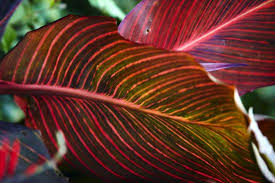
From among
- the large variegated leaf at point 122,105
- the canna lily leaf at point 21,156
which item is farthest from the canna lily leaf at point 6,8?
the canna lily leaf at point 21,156

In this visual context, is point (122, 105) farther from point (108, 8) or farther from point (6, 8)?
point (108, 8)

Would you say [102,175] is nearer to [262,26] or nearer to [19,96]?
[19,96]

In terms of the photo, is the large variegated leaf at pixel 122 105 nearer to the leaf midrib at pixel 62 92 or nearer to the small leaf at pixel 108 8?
the leaf midrib at pixel 62 92

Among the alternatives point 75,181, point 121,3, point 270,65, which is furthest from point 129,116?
point 121,3

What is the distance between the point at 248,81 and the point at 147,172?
0.25 metres

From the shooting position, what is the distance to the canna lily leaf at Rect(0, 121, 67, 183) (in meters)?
0.24

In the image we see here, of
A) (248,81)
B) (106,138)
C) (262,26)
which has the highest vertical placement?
(262,26)

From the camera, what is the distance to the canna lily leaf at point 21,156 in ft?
0.77

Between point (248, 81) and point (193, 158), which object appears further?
point (248, 81)

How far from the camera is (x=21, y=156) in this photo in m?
0.32

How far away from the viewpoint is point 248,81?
0.51 m

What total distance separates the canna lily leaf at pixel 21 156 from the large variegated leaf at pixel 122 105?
0.23ft

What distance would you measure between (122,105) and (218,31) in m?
0.24

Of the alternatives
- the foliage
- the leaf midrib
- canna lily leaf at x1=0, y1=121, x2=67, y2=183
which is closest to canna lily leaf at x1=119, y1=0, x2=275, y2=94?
the foliage
